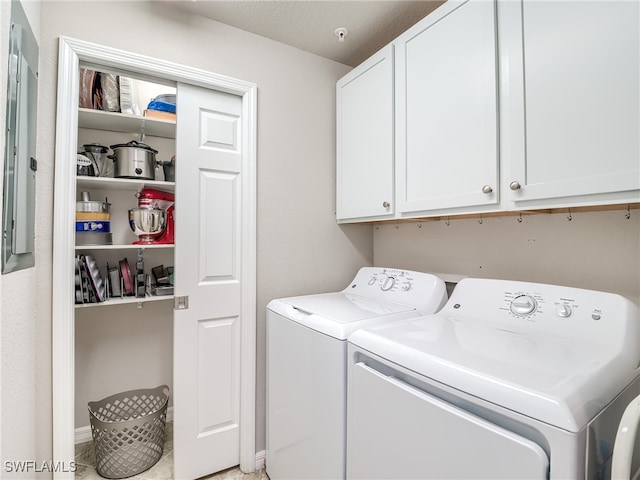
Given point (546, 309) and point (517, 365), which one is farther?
point (546, 309)

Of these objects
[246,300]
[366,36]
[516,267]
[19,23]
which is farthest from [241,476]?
[366,36]

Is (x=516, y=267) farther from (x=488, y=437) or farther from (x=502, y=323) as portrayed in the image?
(x=488, y=437)

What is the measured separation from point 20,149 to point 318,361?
1241 millimetres

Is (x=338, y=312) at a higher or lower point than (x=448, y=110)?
lower

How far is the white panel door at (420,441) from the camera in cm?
69

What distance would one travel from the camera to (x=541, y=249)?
1371 millimetres

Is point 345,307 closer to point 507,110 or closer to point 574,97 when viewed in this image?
point 507,110

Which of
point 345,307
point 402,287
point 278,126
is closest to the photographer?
point 345,307

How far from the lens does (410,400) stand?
899mm

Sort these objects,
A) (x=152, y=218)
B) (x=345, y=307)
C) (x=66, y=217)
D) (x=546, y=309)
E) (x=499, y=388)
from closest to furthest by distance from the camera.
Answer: (x=499, y=388)
(x=546, y=309)
(x=66, y=217)
(x=345, y=307)
(x=152, y=218)

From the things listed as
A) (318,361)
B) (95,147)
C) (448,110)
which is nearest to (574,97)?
(448,110)

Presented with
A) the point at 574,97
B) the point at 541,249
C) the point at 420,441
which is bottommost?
the point at 420,441

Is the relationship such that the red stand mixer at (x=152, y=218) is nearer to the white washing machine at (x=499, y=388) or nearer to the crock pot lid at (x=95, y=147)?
the crock pot lid at (x=95, y=147)

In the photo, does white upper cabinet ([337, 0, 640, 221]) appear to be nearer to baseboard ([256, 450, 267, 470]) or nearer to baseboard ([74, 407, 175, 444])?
baseboard ([256, 450, 267, 470])
